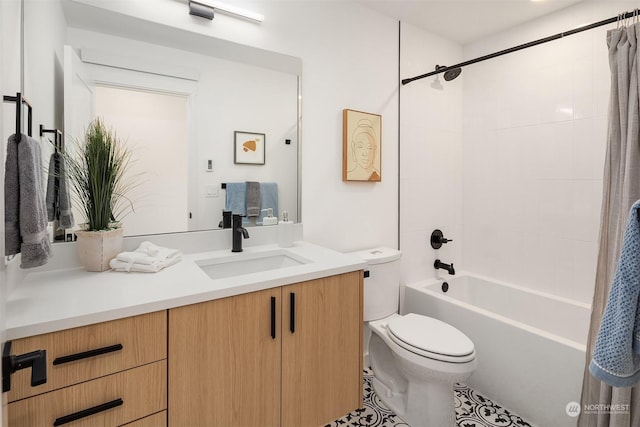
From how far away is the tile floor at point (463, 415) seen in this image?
1.68 meters

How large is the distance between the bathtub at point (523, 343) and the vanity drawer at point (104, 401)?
5.44 feet

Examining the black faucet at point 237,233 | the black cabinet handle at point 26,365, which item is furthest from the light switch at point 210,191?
the black cabinet handle at point 26,365

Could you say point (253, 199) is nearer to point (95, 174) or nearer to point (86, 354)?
point (95, 174)

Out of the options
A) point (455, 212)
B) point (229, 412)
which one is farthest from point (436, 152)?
point (229, 412)

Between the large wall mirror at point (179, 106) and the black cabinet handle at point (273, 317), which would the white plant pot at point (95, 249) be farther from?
the black cabinet handle at point (273, 317)

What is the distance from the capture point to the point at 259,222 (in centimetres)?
182

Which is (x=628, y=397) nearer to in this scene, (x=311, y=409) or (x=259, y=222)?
(x=311, y=409)

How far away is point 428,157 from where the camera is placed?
2496mm

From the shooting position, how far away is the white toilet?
4.92ft

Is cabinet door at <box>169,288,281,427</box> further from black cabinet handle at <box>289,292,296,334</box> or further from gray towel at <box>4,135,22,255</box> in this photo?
gray towel at <box>4,135,22,255</box>

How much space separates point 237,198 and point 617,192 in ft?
5.53

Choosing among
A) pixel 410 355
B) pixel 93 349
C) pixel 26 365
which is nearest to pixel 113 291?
pixel 93 349

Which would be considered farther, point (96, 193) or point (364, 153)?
point (364, 153)

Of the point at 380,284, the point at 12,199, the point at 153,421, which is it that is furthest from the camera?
the point at 380,284
